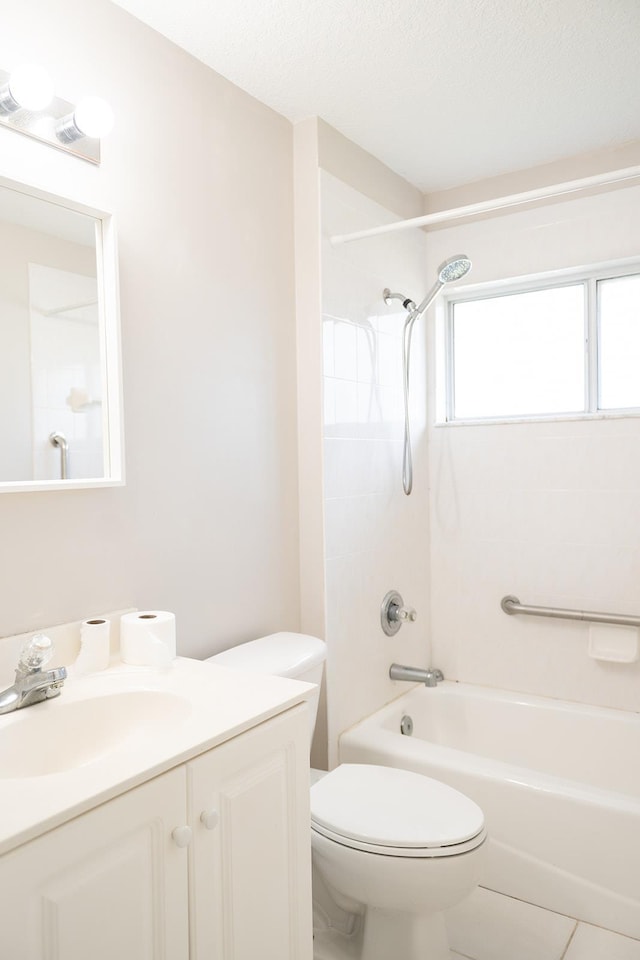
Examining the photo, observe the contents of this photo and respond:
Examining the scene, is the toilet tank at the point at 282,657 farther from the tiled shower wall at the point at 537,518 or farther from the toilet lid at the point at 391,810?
the tiled shower wall at the point at 537,518

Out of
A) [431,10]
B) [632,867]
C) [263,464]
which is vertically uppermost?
[431,10]

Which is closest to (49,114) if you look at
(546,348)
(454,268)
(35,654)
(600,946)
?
(35,654)

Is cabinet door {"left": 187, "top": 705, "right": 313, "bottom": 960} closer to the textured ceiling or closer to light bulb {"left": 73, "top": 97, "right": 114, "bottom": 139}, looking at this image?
light bulb {"left": 73, "top": 97, "right": 114, "bottom": 139}

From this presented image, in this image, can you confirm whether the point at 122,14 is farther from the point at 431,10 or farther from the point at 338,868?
the point at 338,868

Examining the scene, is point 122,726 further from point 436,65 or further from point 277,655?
point 436,65

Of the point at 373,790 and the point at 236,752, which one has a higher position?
the point at 236,752

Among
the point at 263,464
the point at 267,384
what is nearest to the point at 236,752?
the point at 263,464

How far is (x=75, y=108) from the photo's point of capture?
4.71 ft

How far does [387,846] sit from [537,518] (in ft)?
4.88

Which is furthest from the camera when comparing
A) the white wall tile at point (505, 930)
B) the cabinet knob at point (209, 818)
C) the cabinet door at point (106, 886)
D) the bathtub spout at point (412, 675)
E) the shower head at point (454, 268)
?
the bathtub spout at point (412, 675)

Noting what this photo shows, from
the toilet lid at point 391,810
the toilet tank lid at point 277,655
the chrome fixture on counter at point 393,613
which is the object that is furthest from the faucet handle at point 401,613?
the toilet lid at point 391,810

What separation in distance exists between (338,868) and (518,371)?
200 cm

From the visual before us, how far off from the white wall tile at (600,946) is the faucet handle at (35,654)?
1.56m

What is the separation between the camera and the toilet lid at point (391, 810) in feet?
5.03
